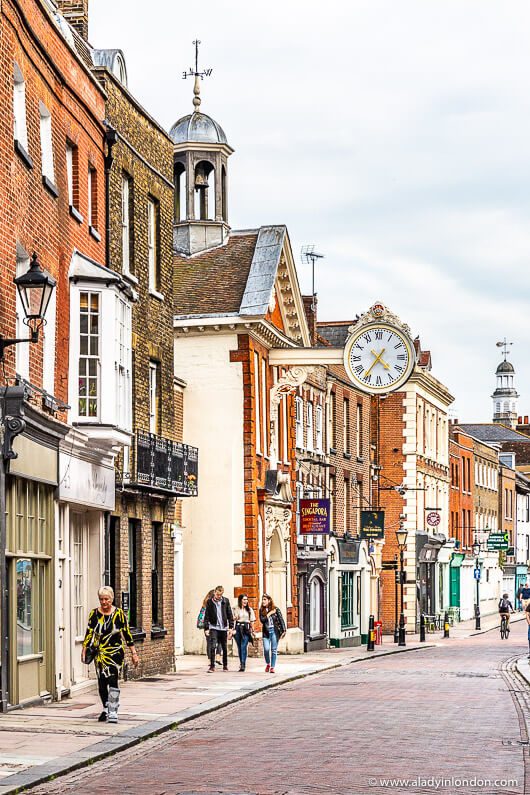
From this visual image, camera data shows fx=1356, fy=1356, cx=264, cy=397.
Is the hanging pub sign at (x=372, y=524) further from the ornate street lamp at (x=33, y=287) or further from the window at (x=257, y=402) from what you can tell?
the ornate street lamp at (x=33, y=287)

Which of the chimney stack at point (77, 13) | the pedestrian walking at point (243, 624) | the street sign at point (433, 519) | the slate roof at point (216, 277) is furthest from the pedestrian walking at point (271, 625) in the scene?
the street sign at point (433, 519)

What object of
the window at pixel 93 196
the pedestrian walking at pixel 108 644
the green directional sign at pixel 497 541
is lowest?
the green directional sign at pixel 497 541

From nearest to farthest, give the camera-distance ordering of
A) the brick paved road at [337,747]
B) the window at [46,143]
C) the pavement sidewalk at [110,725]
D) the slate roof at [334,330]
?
the brick paved road at [337,747], the pavement sidewalk at [110,725], the window at [46,143], the slate roof at [334,330]

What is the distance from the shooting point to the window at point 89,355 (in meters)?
21.2

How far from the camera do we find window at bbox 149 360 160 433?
27156 mm

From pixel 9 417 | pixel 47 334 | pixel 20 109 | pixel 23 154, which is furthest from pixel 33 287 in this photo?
pixel 47 334

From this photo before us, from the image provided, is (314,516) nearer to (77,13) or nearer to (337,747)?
(77,13)

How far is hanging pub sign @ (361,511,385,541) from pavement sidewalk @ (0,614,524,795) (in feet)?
59.1

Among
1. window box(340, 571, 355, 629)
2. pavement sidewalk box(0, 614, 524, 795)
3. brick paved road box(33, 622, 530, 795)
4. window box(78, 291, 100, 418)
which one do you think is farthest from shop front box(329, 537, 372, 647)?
window box(78, 291, 100, 418)

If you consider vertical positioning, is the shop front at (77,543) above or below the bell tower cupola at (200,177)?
below

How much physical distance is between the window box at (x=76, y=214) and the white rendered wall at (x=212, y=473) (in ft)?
45.8

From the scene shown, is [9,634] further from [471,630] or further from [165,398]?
[471,630]

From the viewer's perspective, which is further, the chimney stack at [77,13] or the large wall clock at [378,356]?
the large wall clock at [378,356]

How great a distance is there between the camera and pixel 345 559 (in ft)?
157
